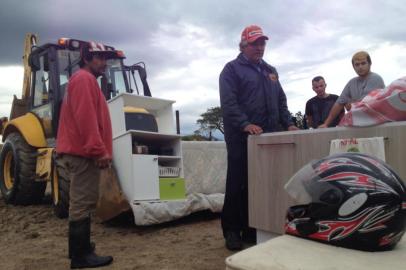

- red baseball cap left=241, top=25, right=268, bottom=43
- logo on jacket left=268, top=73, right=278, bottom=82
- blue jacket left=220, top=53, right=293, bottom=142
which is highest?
red baseball cap left=241, top=25, right=268, bottom=43

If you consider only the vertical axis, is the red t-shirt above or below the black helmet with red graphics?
above

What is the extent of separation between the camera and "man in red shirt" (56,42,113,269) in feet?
10.9

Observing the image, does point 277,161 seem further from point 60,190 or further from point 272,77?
point 60,190

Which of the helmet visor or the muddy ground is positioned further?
the muddy ground

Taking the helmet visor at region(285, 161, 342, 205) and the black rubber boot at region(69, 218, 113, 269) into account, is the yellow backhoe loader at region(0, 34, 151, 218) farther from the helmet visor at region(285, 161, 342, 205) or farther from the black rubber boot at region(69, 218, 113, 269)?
the helmet visor at region(285, 161, 342, 205)

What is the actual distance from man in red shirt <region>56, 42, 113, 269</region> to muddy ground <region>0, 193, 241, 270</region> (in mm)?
254

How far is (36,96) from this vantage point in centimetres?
718

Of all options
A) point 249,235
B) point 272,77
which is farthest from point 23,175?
point 272,77

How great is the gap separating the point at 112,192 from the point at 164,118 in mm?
1430

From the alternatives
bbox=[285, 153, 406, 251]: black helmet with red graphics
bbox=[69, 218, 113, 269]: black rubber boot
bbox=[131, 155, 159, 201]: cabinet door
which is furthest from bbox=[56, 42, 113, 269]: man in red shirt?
bbox=[285, 153, 406, 251]: black helmet with red graphics

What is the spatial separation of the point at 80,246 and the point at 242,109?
169 cm

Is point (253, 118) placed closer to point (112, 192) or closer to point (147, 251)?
point (147, 251)

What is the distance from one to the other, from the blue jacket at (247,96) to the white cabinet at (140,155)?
153cm

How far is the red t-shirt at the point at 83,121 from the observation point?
10.9ft
